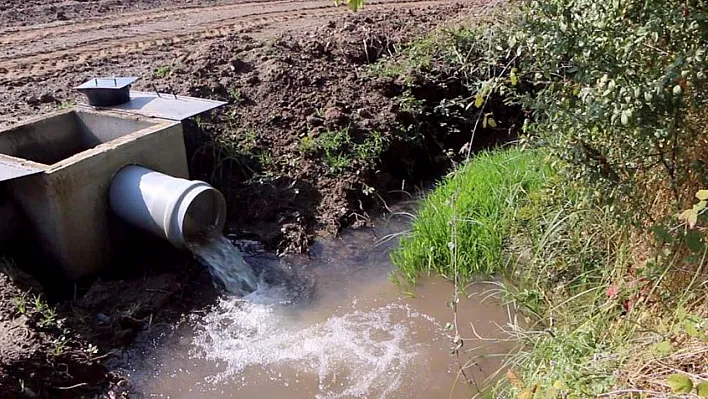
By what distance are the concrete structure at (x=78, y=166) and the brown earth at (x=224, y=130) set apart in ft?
0.84

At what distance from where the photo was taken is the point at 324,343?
407 cm

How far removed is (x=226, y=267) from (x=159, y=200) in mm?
625

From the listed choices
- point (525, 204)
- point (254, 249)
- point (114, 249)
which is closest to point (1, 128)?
point (114, 249)

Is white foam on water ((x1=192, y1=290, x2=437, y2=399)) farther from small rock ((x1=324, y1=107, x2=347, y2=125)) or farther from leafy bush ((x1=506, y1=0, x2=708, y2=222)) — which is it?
small rock ((x1=324, y1=107, x2=347, y2=125))

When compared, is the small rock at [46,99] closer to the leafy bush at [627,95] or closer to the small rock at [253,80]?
the small rock at [253,80]

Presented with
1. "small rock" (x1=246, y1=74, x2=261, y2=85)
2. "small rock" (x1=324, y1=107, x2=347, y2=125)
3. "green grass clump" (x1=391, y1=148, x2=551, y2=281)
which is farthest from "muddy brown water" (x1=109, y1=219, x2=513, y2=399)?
"small rock" (x1=246, y1=74, x2=261, y2=85)

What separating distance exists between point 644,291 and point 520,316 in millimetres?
860

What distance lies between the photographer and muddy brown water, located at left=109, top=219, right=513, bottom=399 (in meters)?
3.76

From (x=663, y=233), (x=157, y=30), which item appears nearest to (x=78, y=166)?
(x=663, y=233)

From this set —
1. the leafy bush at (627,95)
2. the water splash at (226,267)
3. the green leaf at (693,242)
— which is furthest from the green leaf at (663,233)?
the water splash at (226,267)

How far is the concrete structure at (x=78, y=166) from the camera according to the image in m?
4.33

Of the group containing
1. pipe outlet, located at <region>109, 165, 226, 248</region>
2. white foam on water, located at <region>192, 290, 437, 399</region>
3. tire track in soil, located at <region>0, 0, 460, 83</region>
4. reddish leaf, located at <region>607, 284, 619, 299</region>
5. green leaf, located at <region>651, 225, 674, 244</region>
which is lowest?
white foam on water, located at <region>192, 290, 437, 399</region>

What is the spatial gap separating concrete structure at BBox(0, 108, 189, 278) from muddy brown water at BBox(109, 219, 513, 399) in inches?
30.9

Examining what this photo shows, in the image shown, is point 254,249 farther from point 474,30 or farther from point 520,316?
point 474,30
